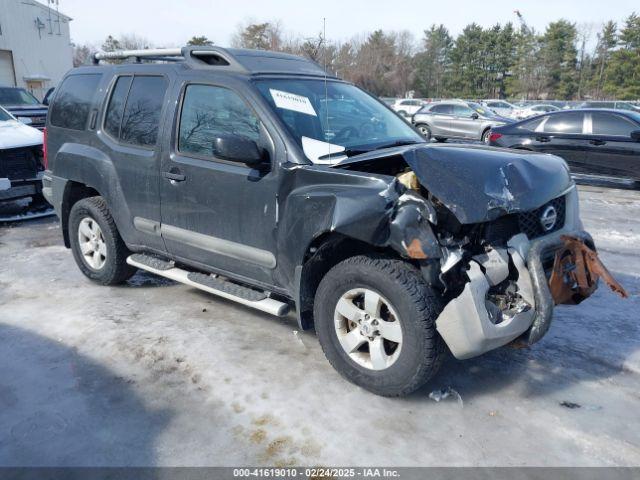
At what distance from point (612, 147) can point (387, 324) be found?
28.9 feet

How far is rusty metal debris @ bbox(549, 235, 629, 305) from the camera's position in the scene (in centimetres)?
325

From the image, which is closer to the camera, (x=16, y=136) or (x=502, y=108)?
(x=16, y=136)

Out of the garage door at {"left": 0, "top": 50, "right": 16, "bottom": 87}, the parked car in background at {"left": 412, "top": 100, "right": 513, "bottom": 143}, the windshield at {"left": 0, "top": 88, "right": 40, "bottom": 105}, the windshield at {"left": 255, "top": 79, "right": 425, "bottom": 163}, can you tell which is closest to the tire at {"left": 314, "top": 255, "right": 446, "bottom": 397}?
the windshield at {"left": 255, "top": 79, "right": 425, "bottom": 163}

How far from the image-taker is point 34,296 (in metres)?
5.04

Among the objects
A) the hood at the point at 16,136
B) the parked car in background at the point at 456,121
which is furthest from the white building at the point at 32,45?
the hood at the point at 16,136

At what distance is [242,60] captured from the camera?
13.6ft

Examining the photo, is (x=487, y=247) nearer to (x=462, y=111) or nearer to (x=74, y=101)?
(x=74, y=101)

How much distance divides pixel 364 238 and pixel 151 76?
255cm

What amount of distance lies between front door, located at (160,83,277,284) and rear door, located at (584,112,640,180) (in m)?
8.59

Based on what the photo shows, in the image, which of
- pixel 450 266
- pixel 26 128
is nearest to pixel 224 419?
pixel 450 266

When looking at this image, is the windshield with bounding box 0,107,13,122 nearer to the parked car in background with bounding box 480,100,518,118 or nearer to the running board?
the running board

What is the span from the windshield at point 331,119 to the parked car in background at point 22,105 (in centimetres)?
932

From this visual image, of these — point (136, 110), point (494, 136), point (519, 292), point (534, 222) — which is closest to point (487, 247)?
point (519, 292)

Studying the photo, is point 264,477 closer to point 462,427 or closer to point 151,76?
point 462,427
